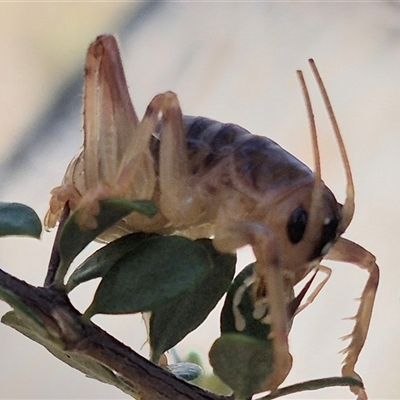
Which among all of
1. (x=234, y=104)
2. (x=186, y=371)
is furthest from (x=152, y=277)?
(x=234, y=104)

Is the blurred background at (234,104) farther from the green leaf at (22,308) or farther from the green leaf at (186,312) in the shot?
the green leaf at (22,308)

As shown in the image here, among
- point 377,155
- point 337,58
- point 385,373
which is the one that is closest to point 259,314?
point 385,373

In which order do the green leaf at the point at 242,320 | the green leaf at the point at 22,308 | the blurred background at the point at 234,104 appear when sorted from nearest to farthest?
the green leaf at the point at 22,308, the green leaf at the point at 242,320, the blurred background at the point at 234,104

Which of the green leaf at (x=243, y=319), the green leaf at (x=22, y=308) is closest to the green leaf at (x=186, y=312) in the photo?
the green leaf at (x=243, y=319)

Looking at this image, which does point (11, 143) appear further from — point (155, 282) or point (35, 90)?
point (155, 282)

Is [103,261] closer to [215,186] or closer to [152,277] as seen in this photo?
[152,277]

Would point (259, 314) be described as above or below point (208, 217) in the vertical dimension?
below
